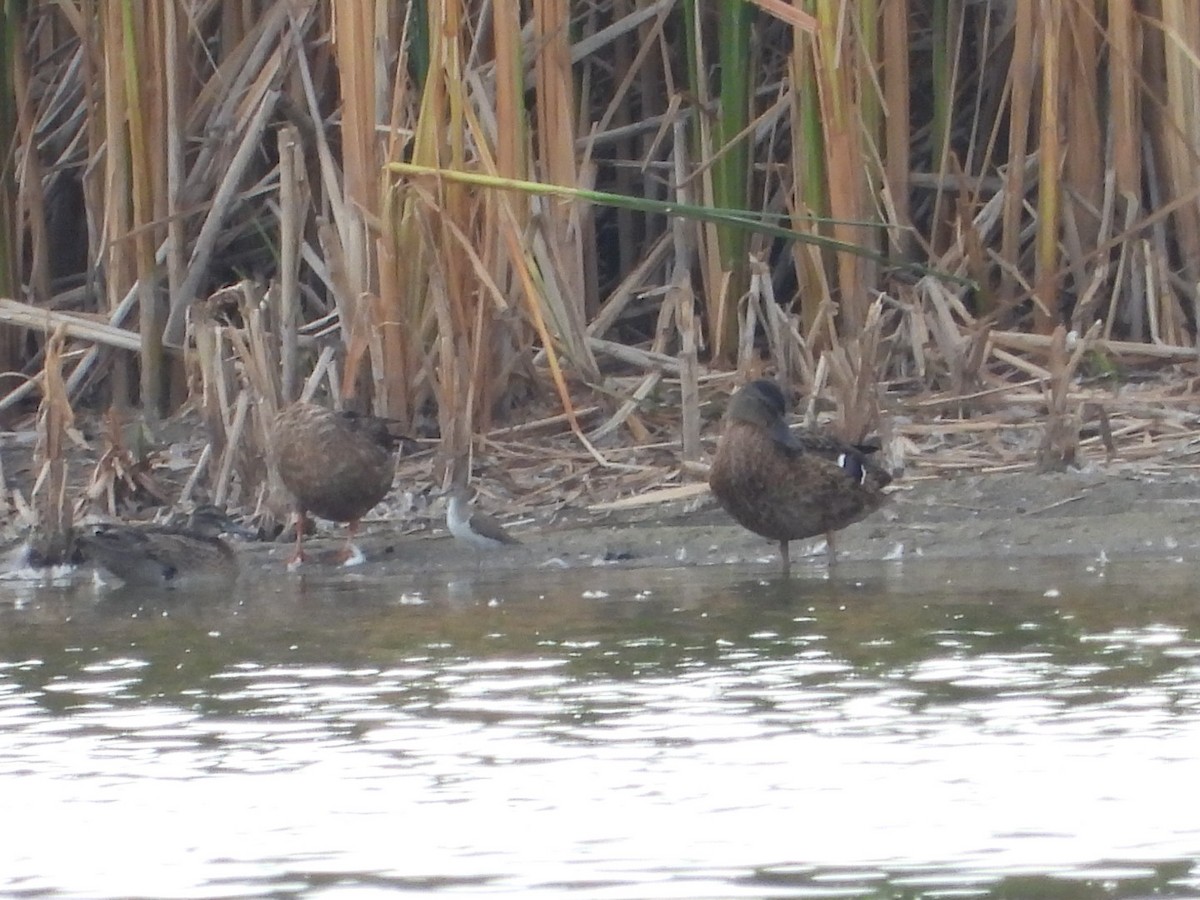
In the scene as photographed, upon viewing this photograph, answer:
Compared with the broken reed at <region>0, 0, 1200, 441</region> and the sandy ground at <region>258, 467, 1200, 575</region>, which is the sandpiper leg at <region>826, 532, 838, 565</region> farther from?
the broken reed at <region>0, 0, 1200, 441</region>

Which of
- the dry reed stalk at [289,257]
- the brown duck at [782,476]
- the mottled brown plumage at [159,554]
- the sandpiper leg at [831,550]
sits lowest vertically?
the sandpiper leg at [831,550]

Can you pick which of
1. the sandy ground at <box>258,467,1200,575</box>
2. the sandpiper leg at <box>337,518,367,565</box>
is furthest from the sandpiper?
the sandpiper leg at <box>337,518,367,565</box>

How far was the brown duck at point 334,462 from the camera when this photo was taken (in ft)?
29.4

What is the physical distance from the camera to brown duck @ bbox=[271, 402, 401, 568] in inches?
353

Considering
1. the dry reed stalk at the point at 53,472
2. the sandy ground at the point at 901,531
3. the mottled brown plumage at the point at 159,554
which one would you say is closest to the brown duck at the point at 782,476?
the sandy ground at the point at 901,531

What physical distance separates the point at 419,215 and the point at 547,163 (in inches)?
32.2

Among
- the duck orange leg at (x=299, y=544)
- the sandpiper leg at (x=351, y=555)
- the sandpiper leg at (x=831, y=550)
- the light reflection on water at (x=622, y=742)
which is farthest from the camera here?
the duck orange leg at (x=299, y=544)

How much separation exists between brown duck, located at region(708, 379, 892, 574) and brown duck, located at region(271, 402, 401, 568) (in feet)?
4.21

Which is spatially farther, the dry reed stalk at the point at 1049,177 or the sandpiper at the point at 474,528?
the dry reed stalk at the point at 1049,177

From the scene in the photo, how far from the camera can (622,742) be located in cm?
526

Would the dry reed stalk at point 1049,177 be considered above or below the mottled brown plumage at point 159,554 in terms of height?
above

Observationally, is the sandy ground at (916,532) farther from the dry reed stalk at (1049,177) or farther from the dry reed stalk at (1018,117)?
the dry reed stalk at (1018,117)

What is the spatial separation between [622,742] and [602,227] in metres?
6.43

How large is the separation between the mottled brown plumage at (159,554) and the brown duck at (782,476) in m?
1.68
